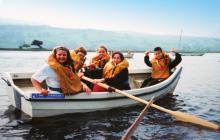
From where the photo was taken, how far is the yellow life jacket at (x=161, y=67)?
1138cm

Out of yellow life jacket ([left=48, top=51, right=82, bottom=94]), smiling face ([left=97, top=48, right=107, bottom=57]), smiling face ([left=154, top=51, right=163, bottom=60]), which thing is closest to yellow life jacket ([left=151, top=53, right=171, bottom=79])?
smiling face ([left=154, top=51, right=163, bottom=60])

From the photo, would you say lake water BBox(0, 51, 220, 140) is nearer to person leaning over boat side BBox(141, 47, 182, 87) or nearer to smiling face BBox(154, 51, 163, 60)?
person leaning over boat side BBox(141, 47, 182, 87)

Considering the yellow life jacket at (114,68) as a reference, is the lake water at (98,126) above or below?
below

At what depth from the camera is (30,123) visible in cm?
760

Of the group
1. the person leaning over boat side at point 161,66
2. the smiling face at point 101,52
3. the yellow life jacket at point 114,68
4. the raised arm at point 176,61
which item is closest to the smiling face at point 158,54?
the person leaning over boat side at point 161,66

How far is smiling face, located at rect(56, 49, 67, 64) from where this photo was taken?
710 cm

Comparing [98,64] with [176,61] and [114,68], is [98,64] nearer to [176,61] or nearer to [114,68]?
[114,68]

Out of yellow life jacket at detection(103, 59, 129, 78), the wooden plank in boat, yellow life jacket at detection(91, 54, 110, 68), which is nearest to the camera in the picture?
the wooden plank in boat

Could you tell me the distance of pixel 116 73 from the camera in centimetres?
893

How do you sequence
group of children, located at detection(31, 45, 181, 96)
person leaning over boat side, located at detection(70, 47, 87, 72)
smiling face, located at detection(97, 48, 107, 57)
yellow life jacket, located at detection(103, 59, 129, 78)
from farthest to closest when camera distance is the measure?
smiling face, located at detection(97, 48, 107, 57), person leaning over boat side, located at detection(70, 47, 87, 72), yellow life jacket, located at detection(103, 59, 129, 78), group of children, located at detection(31, 45, 181, 96)

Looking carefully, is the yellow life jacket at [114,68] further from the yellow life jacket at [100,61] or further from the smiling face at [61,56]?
the smiling face at [61,56]

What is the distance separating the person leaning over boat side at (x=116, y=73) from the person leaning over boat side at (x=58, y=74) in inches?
56.1

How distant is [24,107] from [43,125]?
79 cm

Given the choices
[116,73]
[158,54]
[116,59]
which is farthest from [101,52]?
[158,54]
